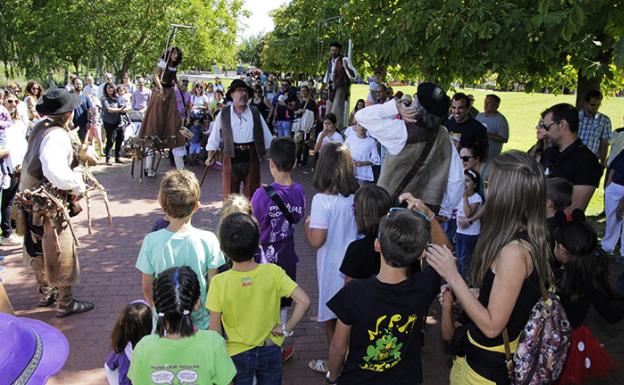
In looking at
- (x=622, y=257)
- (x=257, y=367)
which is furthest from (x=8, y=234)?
(x=622, y=257)

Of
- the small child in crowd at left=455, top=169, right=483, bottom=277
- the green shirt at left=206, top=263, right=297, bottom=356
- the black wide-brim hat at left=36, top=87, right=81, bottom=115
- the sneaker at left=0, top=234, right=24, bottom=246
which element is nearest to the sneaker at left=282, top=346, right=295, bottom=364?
the green shirt at left=206, top=263, right=297, bottom=356

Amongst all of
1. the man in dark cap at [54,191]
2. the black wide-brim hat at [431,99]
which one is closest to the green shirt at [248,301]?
the black wide-brim hat at [431,99]

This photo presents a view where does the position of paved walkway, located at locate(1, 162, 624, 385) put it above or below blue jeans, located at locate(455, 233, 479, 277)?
below

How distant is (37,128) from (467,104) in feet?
16.8

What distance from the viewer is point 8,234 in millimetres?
7160

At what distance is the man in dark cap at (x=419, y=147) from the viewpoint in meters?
3.46

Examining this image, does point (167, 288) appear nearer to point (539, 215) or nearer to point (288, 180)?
point (539, 215)

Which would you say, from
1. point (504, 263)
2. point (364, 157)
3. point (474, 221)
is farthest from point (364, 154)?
point (504, 263)

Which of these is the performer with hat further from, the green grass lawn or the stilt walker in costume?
the green grass lawn

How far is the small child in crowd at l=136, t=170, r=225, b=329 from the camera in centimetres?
318

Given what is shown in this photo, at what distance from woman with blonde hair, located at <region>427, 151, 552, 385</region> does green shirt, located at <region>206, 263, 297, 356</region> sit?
92 centimetres

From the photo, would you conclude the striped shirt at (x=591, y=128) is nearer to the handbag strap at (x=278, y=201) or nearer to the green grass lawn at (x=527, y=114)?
the green grass lawn at (x=527, y=114)

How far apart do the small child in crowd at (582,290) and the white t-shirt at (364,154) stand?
374cm

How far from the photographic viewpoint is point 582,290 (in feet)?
11.4
